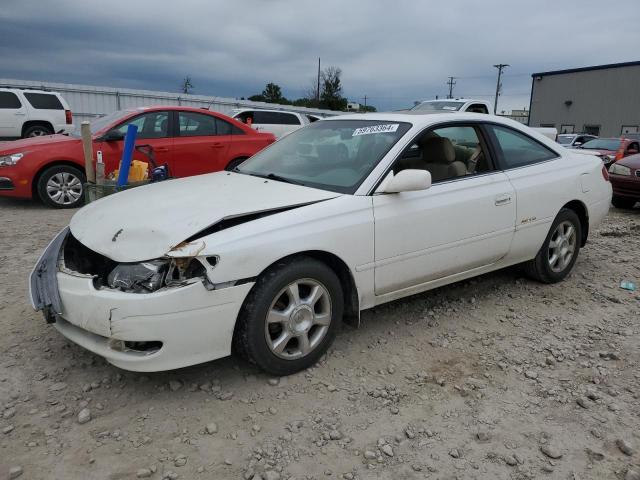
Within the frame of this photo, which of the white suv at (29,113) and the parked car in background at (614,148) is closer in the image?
the parked car in background at (614,148)

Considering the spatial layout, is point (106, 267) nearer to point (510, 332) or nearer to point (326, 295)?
point (326, 295)

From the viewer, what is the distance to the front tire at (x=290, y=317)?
8.98 ft

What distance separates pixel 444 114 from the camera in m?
3.88

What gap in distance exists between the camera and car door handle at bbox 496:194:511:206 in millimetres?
3812

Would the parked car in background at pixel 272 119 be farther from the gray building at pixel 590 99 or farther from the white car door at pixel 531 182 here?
the gray building at pixel 590 99

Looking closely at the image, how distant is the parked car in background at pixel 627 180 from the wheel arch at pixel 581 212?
487cm

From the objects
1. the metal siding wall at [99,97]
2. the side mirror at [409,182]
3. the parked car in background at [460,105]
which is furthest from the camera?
the metal siding wall at [99,97]

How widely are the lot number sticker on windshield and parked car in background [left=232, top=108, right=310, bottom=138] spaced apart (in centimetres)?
1077

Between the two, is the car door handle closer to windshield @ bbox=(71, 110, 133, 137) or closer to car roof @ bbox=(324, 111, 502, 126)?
car roof @ bbox=(324, 111, 502, 126)

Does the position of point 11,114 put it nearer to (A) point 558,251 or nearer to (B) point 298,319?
(B) point 298,319

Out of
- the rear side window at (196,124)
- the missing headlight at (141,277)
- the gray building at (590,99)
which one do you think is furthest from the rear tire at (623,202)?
the gray building at (590,99)

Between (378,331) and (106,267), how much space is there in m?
1.85

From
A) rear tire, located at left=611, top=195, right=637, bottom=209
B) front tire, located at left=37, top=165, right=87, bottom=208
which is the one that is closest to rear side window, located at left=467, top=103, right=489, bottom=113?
rear tire, located at left=611, top=195, right=637, bottom=209

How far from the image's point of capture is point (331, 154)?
145 inches
